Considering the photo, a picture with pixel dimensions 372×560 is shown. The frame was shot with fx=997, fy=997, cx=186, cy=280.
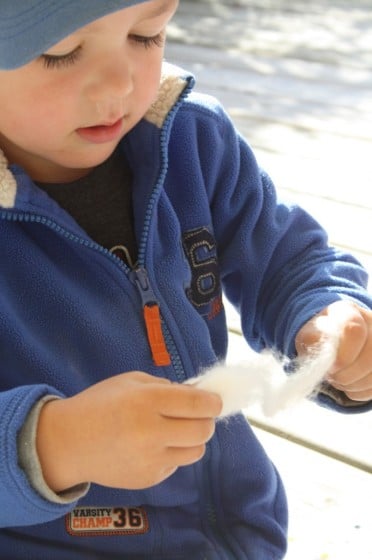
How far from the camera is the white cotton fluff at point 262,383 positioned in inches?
26.1

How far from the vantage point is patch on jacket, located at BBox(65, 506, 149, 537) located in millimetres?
841

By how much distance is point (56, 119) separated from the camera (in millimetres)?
730

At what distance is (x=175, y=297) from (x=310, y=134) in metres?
1.32

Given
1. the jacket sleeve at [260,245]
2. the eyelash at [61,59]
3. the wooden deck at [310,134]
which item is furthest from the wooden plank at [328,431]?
the eyelash at [61,59]

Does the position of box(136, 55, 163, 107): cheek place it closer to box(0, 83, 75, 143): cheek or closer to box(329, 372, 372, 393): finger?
box(0, 83, 75, 143): cheek

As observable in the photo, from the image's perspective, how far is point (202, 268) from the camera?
2.95 feet

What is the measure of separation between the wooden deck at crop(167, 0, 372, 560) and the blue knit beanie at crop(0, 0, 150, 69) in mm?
571

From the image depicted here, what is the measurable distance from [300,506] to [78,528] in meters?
0.29

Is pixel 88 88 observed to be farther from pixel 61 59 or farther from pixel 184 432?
pixel 184 432

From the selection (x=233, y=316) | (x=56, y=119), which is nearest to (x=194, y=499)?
(x=56, y=119)

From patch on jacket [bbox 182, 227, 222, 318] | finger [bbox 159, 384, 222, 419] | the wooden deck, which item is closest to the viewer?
finger [bbox 159, 384, 222, 419]

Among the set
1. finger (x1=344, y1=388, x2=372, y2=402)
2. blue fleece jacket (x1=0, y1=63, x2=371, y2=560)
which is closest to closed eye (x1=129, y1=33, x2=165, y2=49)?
blue fleece jacket (x1=0, y1=63, x2=371, y2=560)

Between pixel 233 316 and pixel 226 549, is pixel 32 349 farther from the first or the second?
pixel 233 316

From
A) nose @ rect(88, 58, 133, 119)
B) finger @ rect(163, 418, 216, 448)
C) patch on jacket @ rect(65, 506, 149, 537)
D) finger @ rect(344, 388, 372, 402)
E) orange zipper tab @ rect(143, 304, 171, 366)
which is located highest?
nose @ rect(88, 58, 133, 119)
